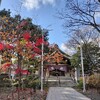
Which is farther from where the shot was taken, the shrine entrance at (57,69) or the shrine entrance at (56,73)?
the shrine entrance at (56,73)

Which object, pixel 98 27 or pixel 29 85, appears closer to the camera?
pixel 98 27

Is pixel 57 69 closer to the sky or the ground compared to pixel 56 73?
closer to the sky

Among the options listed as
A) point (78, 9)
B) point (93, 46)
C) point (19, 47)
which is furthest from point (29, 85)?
point (93, 46)

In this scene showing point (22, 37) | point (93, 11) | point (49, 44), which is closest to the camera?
point (93, 11)

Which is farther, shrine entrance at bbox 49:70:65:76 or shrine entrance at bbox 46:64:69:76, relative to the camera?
shrine entrance at bbox 49:70:65:76

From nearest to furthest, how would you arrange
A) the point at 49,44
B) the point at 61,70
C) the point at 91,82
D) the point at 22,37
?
the point at 22,37 < the point at 91,82 < the point at 49,44 < the point at 61,70

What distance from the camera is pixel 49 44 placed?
88.8ft

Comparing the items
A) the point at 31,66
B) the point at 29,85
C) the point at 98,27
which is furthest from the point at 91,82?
the point at 98,27

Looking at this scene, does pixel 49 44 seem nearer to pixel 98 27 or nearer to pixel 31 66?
pixel 31 66

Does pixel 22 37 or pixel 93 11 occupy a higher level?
pixel 93 11

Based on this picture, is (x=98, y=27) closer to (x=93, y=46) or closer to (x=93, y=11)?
(x=93, y=11)

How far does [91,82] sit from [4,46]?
9.38m

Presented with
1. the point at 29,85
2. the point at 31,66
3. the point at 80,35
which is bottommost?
the point at 29,85

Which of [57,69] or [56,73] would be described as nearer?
[56,73]
